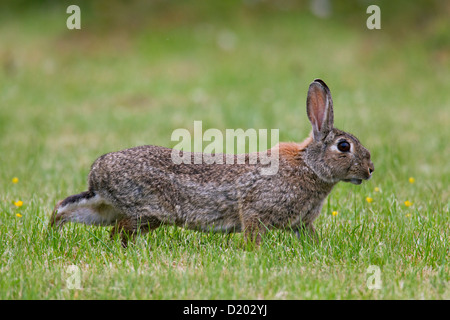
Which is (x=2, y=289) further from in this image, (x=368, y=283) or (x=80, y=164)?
(x=80, y=164)

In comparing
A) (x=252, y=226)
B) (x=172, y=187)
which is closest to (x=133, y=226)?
(x=172, y=187)

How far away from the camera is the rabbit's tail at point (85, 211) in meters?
5.75

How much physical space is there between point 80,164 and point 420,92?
881 cm

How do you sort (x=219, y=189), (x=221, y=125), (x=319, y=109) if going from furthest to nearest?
(x=221, y=125) → (x=319, y=109) → (x=219, y=189)

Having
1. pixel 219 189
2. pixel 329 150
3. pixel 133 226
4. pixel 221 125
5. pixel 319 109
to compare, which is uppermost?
pixel 221 125

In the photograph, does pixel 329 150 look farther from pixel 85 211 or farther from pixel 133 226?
pixel 85 211

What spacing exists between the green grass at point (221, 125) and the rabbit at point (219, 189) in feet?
0.65

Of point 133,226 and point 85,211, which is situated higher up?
point 85,211

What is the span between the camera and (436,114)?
506 inches

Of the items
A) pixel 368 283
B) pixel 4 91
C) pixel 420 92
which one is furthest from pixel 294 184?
pixel 4 91

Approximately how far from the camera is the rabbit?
5.70 m

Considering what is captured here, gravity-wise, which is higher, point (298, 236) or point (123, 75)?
point (123, 75)

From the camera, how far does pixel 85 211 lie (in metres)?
5.92

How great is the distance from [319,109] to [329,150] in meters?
0.40
